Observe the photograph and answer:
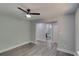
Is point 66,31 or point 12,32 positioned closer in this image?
point 66,31

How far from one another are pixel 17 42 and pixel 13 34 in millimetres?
218

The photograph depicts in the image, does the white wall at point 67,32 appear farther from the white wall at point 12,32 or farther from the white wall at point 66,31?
the white wall at point 12,32

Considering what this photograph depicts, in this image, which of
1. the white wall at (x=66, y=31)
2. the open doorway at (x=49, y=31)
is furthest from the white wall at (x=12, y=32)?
the white wall at (x=66, y=31)

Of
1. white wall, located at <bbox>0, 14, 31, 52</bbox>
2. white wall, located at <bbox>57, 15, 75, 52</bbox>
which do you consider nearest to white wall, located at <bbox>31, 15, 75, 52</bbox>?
white wall, located at <bbox>57, 15, 75, 52</bbox>

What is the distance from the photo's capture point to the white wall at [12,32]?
138 cm

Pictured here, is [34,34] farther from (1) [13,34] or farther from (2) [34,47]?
(1) [13,34]

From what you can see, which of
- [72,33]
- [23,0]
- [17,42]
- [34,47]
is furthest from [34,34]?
[23,0]

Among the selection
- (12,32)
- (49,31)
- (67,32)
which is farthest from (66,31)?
(12,32)

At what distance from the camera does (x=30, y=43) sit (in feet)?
4.78

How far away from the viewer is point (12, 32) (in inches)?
61.1

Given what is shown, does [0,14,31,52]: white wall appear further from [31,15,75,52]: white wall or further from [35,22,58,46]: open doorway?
[31,15,75,52]: white wall

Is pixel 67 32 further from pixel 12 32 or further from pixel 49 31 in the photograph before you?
pixel 12 32

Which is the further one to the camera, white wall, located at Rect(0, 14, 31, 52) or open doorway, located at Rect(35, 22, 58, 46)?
white wall, located at Rect(0, 14, 31, 52)

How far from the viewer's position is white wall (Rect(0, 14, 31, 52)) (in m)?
1.38
